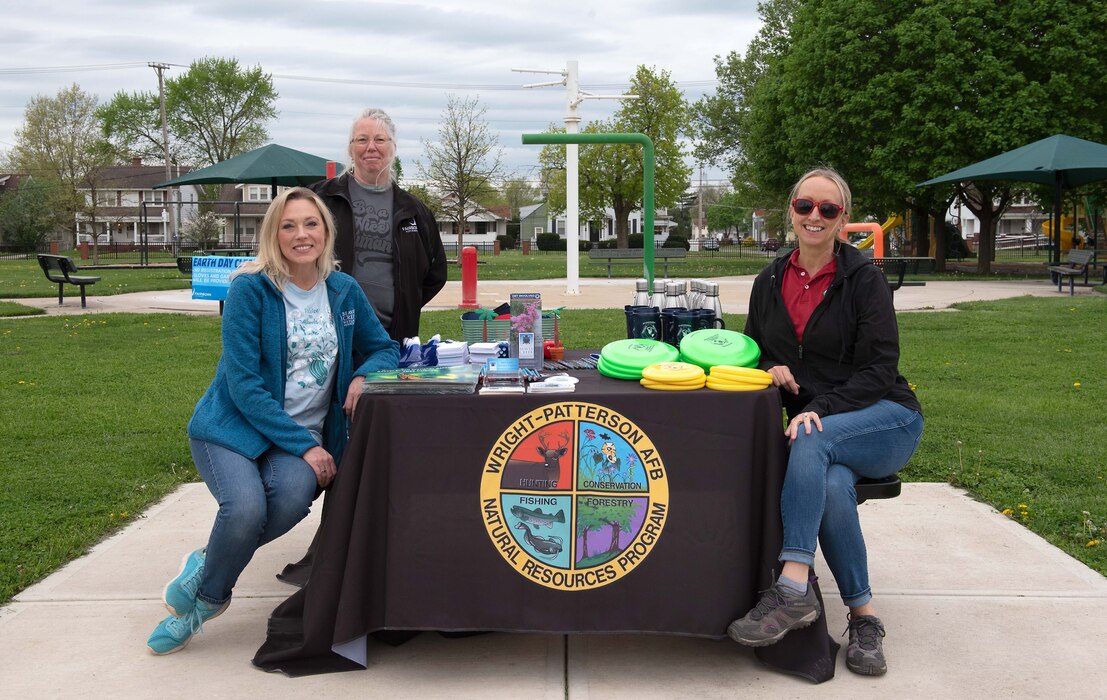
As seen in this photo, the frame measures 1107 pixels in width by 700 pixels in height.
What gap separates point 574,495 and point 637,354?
60 centimetres

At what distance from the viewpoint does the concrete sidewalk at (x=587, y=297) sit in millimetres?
16097

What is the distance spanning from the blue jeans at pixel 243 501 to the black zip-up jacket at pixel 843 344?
68.2 inches

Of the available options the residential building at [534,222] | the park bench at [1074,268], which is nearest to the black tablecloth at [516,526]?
the park bench at [1074,268]

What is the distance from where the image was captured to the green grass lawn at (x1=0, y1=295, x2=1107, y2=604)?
4.92m

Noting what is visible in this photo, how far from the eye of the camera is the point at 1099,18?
23641 mm

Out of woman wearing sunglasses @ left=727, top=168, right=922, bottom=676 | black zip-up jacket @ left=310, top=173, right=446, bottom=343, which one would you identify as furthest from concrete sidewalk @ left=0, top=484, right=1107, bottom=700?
black zip-up jacket @ left=310, top=173, right=446, bottom=343

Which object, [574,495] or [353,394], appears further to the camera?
[353,394]

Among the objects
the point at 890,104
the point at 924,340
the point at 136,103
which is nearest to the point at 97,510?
the point at 924,340

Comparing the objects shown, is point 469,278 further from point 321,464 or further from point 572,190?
point 321,464

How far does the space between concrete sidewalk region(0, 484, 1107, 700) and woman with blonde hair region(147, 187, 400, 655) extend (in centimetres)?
29

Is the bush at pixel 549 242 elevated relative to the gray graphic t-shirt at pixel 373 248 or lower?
elevated

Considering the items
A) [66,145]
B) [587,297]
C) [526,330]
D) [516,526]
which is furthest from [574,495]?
[66,145]

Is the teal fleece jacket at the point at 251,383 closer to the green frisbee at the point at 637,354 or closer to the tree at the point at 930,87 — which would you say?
the green frisbee at the point at 637,354

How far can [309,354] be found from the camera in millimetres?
3525
